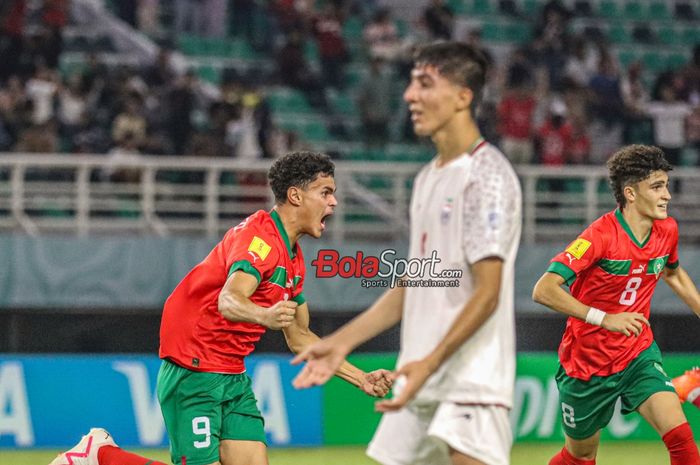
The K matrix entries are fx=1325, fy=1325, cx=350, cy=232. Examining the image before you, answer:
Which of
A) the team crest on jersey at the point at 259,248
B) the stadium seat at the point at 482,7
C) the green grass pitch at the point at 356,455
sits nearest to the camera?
the team crest on jersey at the point at 259,248

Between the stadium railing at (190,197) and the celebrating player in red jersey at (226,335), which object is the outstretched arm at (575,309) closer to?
the celebrating player in red jersey at (226,335)

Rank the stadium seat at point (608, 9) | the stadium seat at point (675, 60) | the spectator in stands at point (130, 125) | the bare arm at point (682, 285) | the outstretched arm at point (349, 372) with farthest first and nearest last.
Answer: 1. the stadium seat at point (608, 9)
2. the stadium seat at point (675, 60)
3. the spectator in stands at point (130, 125)
4. the bare arm at point (682, 285)
5. the outstretched arm at point (349, 372)

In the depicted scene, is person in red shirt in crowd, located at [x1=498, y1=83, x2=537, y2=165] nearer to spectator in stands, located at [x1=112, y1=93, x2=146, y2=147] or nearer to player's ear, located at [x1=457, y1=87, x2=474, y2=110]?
spectator in stands, located at [x1=112, y1=93, x2=146, y2=147]

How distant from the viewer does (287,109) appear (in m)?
18.3

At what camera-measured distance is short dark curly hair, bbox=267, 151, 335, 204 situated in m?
6.47

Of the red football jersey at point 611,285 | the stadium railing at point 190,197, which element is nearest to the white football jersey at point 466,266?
the red football jersey at point 611,285

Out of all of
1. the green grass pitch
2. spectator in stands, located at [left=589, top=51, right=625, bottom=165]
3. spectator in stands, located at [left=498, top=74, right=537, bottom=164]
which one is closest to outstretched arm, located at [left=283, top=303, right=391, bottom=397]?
the green grass pitch

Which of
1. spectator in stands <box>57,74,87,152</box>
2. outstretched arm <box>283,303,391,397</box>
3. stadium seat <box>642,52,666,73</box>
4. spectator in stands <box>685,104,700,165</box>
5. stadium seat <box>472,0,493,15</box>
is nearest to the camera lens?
outstretched arm <box>283,303,391,397</box>

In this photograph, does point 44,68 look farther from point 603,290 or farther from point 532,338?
point 603,290

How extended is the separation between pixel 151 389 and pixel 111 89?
495 centimetres

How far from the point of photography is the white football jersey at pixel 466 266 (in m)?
4.79

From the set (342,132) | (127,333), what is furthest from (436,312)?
(342,132)

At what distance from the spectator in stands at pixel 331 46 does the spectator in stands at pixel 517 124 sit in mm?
2945

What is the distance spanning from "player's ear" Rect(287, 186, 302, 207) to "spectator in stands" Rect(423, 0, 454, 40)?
12237 millimetres
